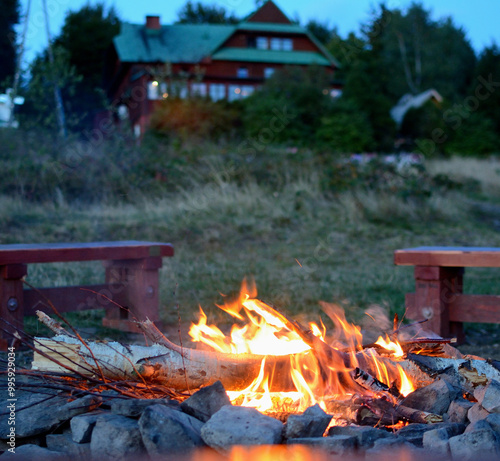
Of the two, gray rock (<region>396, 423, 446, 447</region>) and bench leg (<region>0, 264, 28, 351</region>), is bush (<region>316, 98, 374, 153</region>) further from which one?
gray rock (<region>396, 423, 446, 447</region>)

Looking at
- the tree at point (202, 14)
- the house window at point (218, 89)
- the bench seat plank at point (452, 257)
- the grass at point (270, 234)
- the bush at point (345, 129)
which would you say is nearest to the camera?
the bench seat plank at point (452, 257)

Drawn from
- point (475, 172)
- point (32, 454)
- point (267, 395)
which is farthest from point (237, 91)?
point (32, 454)

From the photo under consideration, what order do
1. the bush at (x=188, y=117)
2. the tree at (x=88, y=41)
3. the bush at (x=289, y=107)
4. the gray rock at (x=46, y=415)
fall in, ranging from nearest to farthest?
the gray rock at (x=46, y=415) < the bush at (x=188, y=117) < the bush at (x=289, y=107) < the tree at (x=88, y=41)

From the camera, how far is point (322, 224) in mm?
9125

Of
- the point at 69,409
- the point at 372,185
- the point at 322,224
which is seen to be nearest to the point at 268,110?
the point at 372,185

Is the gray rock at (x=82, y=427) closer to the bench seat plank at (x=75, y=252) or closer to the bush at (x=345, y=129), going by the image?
the bench seat plank at (x=75, y=252)

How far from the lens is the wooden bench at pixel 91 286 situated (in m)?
4.04

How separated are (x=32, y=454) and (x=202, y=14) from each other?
1724 inches

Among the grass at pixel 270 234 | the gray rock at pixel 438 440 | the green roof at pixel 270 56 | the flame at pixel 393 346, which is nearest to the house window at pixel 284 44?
the green roof at pixel 270 56

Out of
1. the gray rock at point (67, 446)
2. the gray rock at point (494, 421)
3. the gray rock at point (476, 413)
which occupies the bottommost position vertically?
the gray rock at point (67, 446)

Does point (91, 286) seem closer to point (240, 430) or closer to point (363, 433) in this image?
point (240, 430)

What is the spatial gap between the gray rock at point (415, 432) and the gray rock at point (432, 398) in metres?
0.21

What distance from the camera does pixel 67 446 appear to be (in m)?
2.41

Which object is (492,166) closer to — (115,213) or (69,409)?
(115,213)
